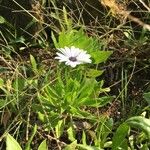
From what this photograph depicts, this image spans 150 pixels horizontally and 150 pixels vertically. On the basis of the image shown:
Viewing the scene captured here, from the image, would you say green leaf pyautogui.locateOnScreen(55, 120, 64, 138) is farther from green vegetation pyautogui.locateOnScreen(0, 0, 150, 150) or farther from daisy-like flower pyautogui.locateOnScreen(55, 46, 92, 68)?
daisy-like flower pyautogui.locateOnScreen(55, 46, 92, 68)

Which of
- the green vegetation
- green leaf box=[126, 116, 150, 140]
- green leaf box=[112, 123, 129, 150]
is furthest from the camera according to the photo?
the green vegetation

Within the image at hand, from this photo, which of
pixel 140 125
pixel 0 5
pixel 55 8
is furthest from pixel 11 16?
pixel 140 125

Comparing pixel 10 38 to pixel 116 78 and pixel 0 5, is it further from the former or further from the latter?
pixel 116 78

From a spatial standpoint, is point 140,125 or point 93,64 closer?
point 140,125

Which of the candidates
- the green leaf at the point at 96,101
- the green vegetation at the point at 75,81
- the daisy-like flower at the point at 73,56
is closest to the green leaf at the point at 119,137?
the green vegetation at the point at 75,81

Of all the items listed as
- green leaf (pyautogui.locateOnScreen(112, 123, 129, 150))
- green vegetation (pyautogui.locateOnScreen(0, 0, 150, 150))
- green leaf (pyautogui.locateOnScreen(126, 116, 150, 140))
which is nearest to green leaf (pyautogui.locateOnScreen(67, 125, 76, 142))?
green vegetation (pyautogui.locateOnScreen(0, 0, 150, 150))

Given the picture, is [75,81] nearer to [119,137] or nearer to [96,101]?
[96,101]

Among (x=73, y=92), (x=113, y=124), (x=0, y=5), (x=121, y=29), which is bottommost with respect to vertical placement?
(x=113, y=124)
